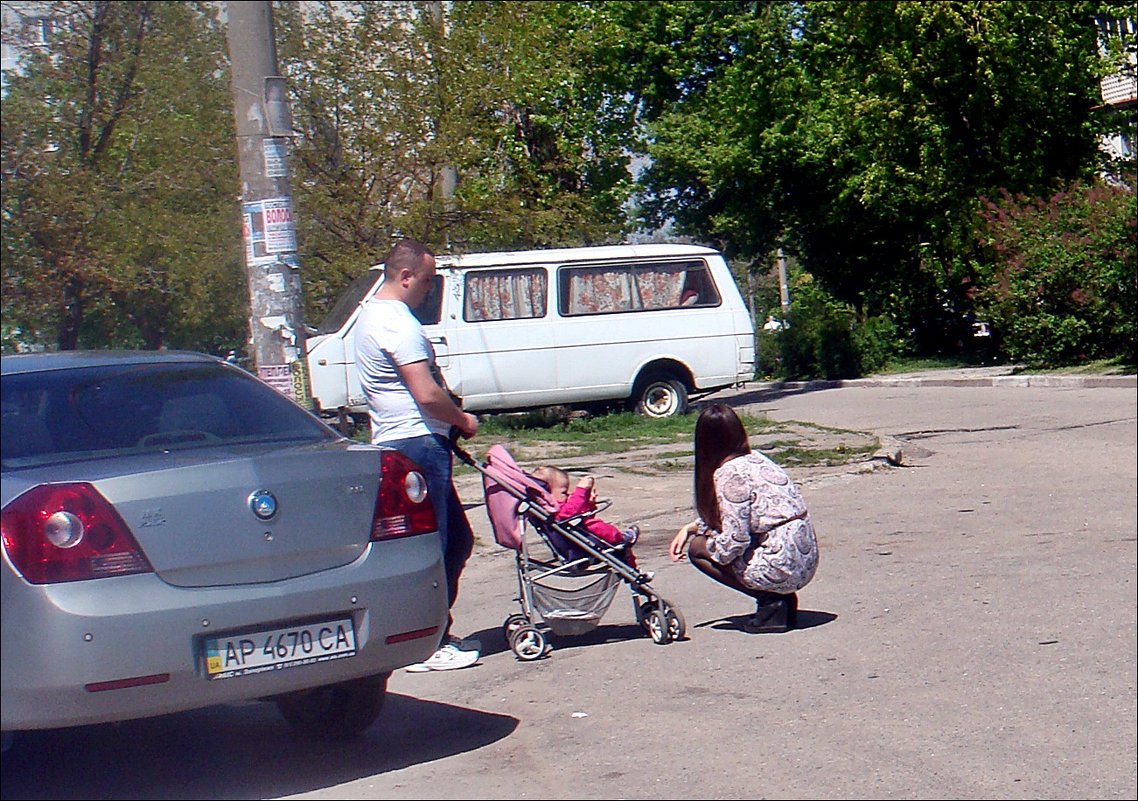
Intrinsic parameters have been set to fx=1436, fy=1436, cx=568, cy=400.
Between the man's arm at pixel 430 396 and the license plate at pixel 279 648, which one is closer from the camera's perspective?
the license plate at pixel 279 648

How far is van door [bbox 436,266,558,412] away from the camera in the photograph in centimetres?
1858

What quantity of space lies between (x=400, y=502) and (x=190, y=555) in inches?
33.6

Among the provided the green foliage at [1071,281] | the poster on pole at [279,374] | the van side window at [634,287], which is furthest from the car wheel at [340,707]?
the green foliage at [1071,281]

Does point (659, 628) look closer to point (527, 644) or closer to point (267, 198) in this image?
point (527, 644)

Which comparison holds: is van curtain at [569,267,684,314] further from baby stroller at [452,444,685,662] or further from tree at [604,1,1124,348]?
baby stroller at [452,444,685,662]

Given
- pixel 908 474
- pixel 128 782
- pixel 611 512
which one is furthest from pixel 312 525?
pixel 908 474

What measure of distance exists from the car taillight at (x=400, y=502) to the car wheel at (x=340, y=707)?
1.88 feet

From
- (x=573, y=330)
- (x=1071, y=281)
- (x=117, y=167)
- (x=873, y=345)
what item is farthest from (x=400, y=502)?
(x=873, y=345)

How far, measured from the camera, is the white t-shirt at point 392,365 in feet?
20.1

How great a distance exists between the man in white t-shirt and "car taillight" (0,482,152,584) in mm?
1880

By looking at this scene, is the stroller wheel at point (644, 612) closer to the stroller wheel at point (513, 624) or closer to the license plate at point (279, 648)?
the stroller wheel at point (513, 624)

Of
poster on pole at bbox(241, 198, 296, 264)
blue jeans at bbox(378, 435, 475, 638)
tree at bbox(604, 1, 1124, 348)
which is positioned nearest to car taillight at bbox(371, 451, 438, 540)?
blue jeans at bbox(378, 435, 475, 638)

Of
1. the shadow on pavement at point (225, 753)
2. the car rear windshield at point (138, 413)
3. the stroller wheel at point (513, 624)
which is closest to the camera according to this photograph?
the shadow on pavement at point (225, 753)

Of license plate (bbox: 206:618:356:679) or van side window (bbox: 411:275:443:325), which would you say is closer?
license plate (bbox: 206:618:356:679)
